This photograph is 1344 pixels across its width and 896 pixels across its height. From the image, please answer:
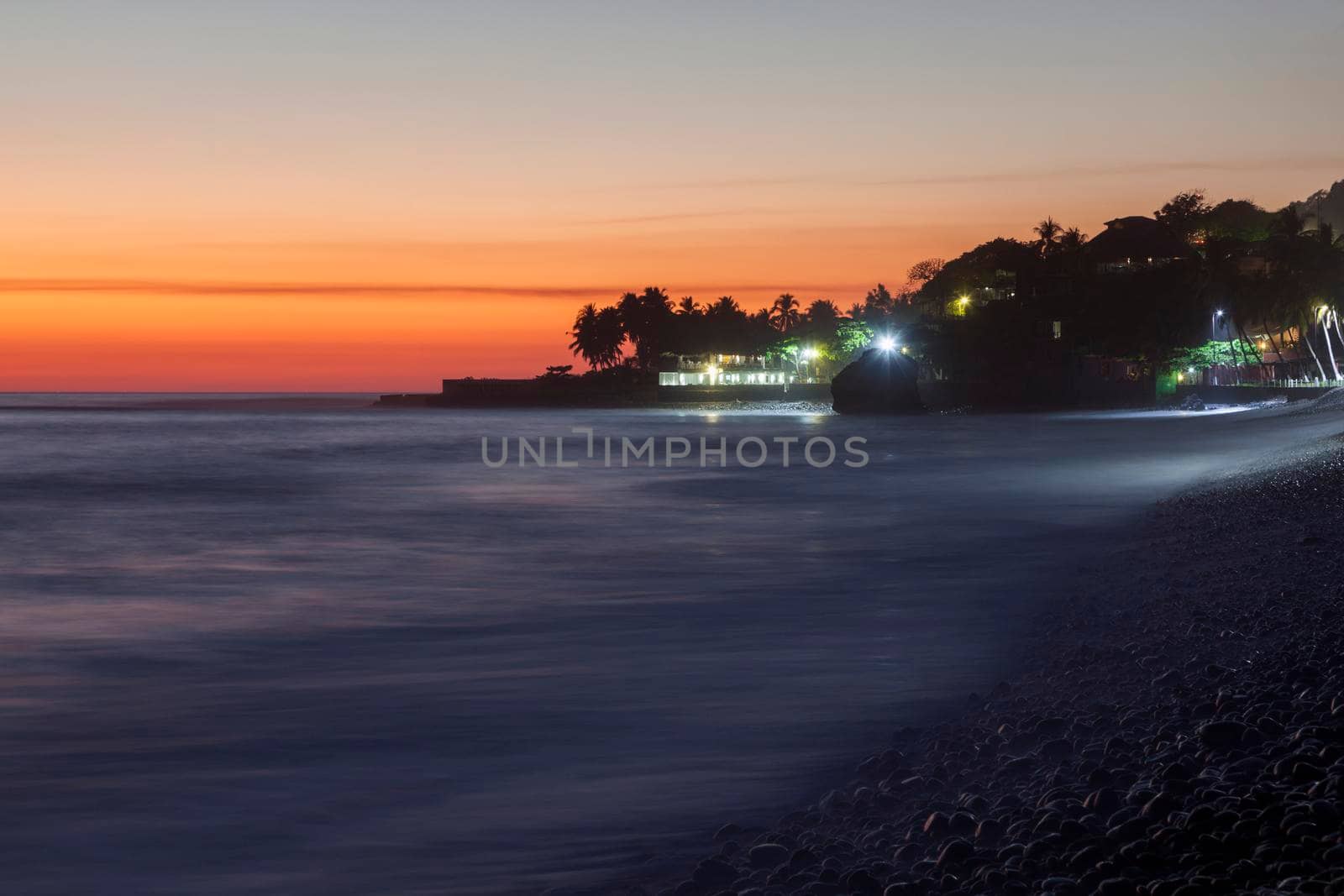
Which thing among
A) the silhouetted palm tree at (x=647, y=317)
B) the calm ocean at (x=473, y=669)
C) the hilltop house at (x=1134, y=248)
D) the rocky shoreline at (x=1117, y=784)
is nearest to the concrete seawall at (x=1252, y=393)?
the hilltop house at (x=1134, y=248)

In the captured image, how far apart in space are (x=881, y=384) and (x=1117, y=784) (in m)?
100

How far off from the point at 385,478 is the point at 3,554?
21.6 m

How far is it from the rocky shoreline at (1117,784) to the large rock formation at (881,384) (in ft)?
310

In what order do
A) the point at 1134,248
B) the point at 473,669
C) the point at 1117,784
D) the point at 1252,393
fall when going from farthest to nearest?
the point at 1134,248
the point at 1252,393
the point at 473,669
the point at 1117,784

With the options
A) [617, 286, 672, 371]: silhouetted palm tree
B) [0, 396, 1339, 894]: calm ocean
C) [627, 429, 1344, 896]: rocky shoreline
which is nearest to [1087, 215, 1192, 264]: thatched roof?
[617, 286, 672, 371]: silhouetted palm tree

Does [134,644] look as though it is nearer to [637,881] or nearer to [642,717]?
[642,717]

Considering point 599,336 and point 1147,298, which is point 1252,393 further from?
point 599,336

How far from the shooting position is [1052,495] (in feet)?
91.6

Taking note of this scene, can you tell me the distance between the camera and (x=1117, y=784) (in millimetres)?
6023

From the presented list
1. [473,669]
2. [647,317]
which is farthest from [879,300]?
[473,669]

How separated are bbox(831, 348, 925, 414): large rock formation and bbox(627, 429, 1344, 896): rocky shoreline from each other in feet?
310

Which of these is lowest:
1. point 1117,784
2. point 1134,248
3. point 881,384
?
point 1117,784

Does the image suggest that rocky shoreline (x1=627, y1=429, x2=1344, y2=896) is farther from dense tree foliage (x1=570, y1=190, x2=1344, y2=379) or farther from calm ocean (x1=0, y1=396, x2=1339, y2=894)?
dense tree foliage (x1=570, y1=190, x2=1344, y2=379)

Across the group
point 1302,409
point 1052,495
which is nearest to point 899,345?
point 1302,409
